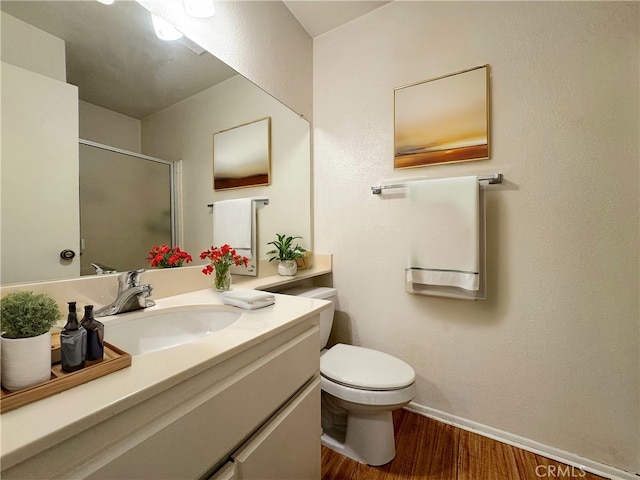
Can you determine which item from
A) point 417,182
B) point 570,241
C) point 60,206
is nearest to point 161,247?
point 60,206

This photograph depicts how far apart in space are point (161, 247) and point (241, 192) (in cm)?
49

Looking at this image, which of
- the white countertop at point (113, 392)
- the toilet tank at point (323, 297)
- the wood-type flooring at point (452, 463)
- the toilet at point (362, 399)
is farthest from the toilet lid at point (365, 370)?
the white countertop at point (113, 392)

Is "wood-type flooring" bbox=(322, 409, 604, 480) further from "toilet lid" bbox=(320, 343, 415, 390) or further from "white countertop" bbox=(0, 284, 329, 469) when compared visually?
"white countertop" bbox=(0, 284, 329, 469)

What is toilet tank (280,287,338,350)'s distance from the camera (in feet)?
4.92

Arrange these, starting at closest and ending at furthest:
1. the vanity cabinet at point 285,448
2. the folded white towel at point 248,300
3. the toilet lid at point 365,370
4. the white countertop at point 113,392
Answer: the white countertop at point 113,392 → the vanity cabinet at point 285,448 → the folded white towel at point 248,300 → the toilet lid at point 365,370

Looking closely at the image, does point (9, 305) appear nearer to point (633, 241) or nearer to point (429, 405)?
point (429, 405)

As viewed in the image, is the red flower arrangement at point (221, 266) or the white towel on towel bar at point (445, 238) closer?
the red flower arrangement at point (221, 266)

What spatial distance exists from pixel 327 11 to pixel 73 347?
1944 millimetres

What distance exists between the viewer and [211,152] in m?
1.26

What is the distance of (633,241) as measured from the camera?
107 cm

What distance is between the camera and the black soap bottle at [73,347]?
0.47 metres

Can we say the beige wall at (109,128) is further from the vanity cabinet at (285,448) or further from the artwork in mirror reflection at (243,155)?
the vanity cabinet at (285,448)

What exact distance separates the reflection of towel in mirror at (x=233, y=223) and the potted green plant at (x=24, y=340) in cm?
81

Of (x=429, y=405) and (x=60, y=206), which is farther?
(x=429, y=405)
